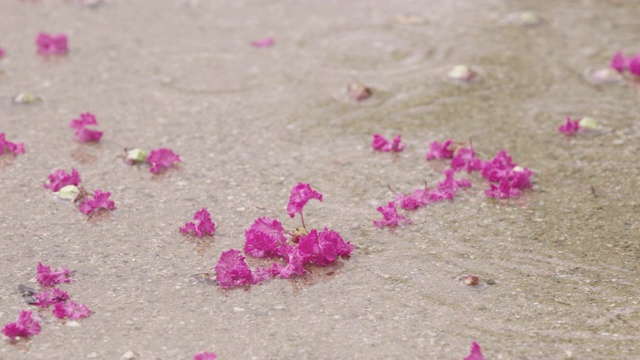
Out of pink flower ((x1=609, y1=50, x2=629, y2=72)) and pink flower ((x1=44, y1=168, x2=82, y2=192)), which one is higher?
pink flower ((x1=609, y1=50, x2=629, y2=72))

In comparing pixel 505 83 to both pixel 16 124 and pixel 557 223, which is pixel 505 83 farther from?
pixel 16 124

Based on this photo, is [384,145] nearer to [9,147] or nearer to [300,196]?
[300,196]

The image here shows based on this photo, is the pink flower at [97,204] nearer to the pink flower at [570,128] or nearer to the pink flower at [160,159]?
the pink flower at [160,159]

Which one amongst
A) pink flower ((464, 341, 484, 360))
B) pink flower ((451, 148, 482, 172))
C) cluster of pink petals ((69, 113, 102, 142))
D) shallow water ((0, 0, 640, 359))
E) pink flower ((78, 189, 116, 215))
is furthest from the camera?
cluster of pink petals ((69, 113, 102, 142))

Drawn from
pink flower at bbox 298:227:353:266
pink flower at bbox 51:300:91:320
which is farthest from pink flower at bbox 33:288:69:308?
pink flower at bbox 298:227:353:266

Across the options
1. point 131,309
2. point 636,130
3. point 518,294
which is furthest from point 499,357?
point 636,130

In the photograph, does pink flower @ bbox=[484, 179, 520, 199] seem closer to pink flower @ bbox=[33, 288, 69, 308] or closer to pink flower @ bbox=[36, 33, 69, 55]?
pink flower @ bbox=[33, 288, 69, 308]
